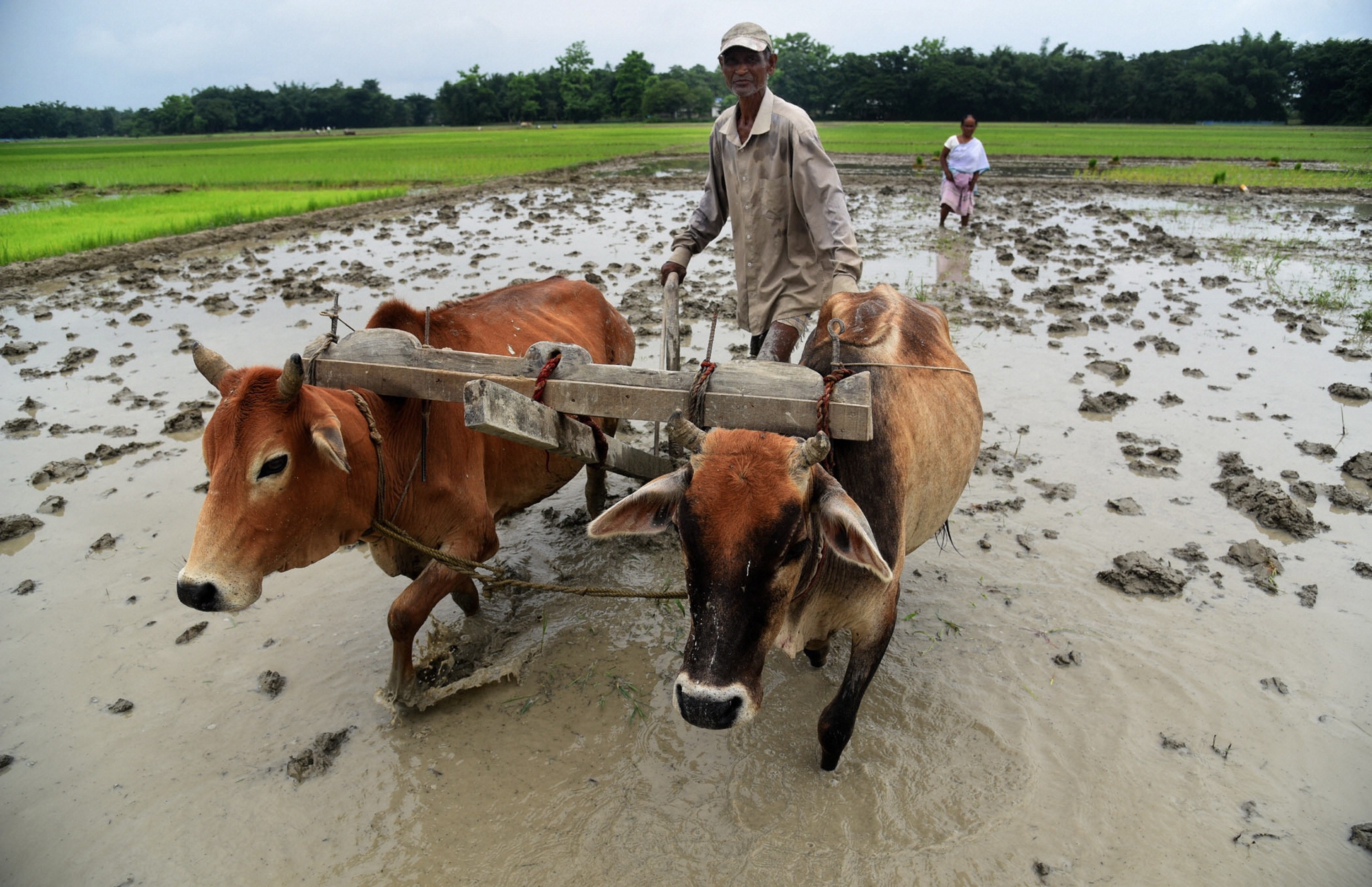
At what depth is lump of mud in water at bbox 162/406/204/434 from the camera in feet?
19.0

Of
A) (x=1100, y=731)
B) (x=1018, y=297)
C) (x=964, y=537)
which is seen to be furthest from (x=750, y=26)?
(x=1018, y=297)

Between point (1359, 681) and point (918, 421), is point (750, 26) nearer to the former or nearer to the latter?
point (918, 421)

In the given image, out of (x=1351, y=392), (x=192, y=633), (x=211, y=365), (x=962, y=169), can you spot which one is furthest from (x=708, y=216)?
(x=962, y=169)

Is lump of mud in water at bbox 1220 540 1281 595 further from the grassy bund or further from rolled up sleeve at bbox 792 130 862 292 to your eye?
the grassy bund

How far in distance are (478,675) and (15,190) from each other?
25539 millimetres

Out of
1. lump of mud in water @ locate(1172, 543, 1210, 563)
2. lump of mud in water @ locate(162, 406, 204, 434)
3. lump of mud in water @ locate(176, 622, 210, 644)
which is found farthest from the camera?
lump of mud in water @ locate(162, 406, 204, 434)

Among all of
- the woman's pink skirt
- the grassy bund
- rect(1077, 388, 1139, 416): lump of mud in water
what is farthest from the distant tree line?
rect(1077, 388, 1139, 416): lump of mud in water

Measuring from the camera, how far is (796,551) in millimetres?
2137

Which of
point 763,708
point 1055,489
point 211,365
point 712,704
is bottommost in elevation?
point 763,708

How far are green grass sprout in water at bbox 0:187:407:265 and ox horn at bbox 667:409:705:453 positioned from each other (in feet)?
44.6

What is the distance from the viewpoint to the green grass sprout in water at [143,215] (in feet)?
40.4

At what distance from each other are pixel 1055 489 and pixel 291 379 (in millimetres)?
4418

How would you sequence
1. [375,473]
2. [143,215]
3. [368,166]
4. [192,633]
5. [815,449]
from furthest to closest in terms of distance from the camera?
1. [368,166]
2. [143,215]
3. [192,633]
4. [375,473]
5. [815,449]

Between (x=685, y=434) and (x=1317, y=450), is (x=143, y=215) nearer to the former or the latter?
(x=685, y=434)
